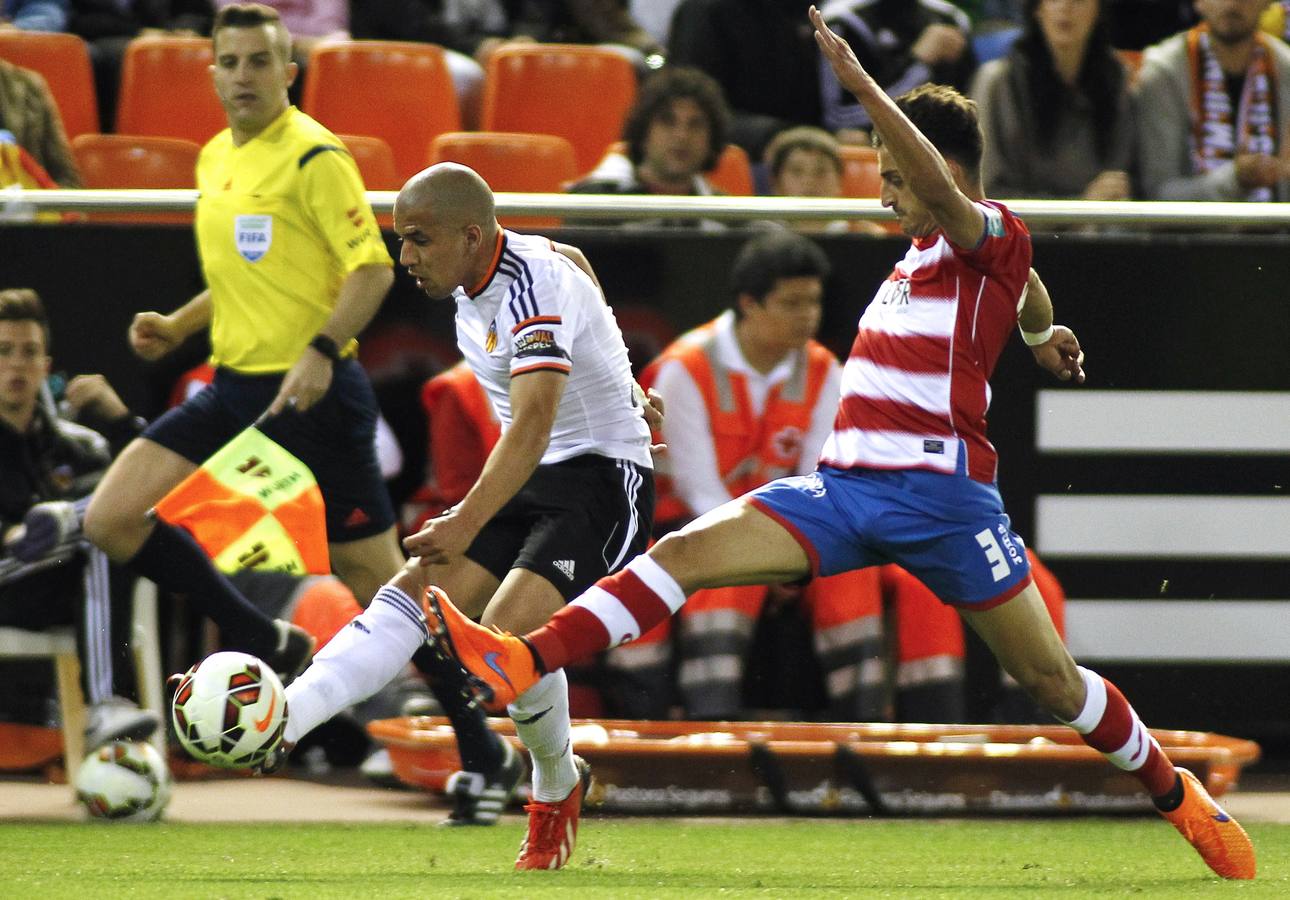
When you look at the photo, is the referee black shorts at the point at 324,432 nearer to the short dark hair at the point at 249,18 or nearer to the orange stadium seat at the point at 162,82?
the short dark hair at the point at 249,18

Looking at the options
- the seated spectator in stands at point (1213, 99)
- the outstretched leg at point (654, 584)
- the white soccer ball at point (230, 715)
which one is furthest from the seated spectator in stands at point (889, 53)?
the white soccer ball at point (230, 715)

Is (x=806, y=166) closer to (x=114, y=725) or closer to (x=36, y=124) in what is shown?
(x=36, y=124)

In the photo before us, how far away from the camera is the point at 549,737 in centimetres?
520

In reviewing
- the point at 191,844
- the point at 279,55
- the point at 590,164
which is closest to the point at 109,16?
the point at 590,164

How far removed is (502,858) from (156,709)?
2.05m

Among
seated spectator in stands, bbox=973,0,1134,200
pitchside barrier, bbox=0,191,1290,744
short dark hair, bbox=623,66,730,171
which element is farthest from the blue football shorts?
seated spectator in stands, bbox=973,0,1134,200

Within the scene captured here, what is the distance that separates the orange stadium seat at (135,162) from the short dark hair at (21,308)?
4.27 feet

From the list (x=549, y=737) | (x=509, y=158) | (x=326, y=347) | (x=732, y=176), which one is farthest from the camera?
(x=732, y=176)

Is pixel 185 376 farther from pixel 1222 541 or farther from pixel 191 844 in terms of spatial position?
Answer: pixel 1222 541

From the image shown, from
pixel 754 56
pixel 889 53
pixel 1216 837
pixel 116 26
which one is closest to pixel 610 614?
pixel 1216 837

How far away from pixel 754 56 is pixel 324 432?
128 inches

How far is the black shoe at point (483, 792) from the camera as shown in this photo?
631 centimetres

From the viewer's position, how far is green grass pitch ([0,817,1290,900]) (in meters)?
4.75

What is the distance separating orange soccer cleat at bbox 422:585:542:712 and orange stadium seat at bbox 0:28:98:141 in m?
5.22
